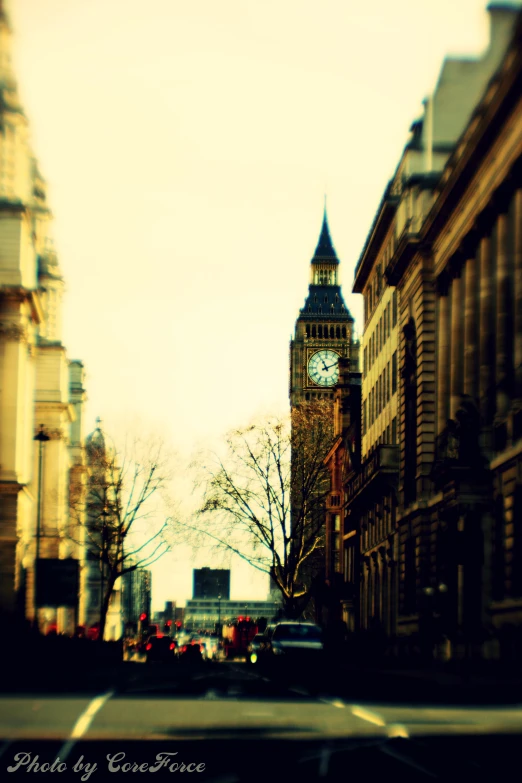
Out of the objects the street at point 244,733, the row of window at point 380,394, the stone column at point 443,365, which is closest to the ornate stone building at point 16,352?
the row of window at point 380,394

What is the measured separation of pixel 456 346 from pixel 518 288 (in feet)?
→ 31.7

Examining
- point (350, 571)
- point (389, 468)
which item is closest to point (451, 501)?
point (389, 468)

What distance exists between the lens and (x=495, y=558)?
45.2 meters

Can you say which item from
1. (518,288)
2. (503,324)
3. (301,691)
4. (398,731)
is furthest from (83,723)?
(503,324)

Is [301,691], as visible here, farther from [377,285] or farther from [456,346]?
[377,285]

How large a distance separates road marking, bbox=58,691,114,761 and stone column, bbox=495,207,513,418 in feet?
70.5

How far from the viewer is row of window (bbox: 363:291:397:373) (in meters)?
68.9

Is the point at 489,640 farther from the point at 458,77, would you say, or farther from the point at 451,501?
the point at 458,77

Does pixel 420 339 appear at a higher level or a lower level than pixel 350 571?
higher

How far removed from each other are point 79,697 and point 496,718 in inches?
294

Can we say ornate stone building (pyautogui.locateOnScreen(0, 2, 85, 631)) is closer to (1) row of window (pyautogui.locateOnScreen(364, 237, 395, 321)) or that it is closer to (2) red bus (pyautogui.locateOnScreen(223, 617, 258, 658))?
(1) row of window (pyautogui.locateOnScreen(364, 237, 395, 321))

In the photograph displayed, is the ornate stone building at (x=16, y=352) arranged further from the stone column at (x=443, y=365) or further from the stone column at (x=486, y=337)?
the stone column at (x=486, y=337)

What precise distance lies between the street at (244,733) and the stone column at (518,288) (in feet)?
57.3

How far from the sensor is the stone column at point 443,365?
54.7m
